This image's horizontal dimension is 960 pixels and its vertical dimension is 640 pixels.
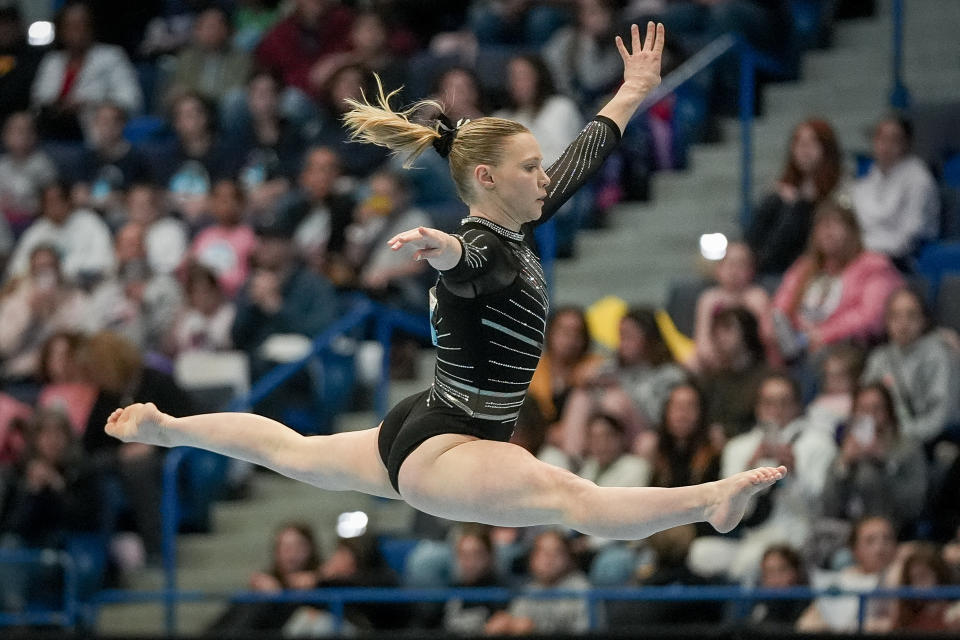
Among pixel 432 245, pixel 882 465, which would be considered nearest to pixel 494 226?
pixel 432 245

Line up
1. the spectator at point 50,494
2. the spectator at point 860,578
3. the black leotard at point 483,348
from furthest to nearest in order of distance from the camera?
the spectator at point 50,494, the spectator at point 860,578, the black leotard at point 483,348

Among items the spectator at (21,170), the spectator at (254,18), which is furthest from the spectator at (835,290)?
the spectator at (21,170)

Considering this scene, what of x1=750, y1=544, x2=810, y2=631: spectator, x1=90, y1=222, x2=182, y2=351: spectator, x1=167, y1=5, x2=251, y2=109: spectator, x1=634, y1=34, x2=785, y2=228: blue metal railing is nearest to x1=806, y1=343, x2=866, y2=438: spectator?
x1=750, y1=544, x2=810, y2=631: spectator

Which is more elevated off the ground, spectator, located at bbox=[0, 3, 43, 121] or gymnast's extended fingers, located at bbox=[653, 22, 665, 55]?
gymnast's extended fingers, located at bbox=[653, 22, 665, 55]

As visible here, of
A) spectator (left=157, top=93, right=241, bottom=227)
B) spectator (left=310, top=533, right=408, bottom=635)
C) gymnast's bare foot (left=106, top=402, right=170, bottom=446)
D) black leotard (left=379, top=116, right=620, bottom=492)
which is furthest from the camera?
spectator (left=157, top=93, right=241, bottom=227)

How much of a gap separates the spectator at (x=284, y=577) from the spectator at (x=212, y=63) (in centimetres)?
425

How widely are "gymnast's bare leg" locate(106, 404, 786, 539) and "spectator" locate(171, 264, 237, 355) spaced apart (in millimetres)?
4251

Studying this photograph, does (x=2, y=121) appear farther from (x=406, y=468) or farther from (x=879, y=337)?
(x=406, y=468)

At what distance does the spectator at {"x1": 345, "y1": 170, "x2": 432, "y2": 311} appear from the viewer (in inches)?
346

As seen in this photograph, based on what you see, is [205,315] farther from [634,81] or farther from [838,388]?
[634,81]

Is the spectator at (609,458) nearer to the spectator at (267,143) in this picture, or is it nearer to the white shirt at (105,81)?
the spectator at (267,143)

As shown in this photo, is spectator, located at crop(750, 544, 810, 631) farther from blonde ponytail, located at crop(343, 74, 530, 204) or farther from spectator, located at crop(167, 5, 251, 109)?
spectator, located at crop(167, 5, 251, 109)

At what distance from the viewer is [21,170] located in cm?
1100

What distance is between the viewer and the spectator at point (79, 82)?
1154 cm
